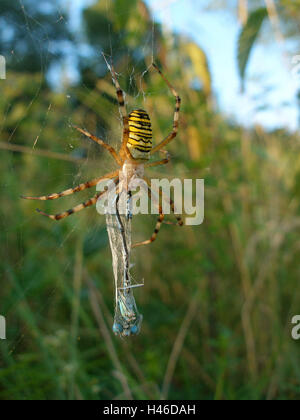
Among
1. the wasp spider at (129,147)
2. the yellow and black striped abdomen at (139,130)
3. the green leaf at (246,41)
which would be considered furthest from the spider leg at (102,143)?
the green leaf at (246,41)

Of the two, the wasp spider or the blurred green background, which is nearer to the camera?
the wasp spider

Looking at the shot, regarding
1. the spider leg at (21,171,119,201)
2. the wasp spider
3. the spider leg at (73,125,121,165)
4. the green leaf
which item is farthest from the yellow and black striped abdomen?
the green leaf

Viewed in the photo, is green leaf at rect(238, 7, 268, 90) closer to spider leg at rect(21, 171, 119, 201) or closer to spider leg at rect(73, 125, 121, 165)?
spider leg at rect(73, 125, 121, 165)

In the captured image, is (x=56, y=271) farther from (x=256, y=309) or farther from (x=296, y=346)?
(x=296, y=346)

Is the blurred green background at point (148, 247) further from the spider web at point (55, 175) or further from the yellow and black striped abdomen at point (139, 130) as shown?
the yellow and black striped abdomen at point (139, 130)
